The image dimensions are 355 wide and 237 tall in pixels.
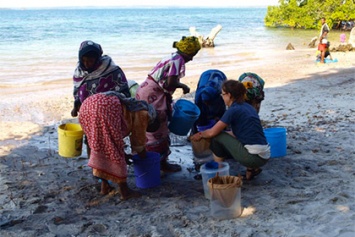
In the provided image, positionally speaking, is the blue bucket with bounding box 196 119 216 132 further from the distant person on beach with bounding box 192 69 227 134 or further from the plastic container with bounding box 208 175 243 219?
the plastic container with bounding box 208 175 243 219

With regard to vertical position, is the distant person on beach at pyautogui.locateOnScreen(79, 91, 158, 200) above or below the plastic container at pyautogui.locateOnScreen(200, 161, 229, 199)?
above

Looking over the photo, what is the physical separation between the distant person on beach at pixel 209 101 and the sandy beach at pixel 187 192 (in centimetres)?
56

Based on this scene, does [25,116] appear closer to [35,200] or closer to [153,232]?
[35,200]

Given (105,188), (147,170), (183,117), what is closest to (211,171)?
(147,170)

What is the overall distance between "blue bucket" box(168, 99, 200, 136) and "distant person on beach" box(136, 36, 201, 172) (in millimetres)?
71

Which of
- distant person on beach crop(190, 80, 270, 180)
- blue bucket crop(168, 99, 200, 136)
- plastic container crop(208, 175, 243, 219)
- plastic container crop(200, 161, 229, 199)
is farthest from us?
blue bucket crop(168, 99, 200, 136)

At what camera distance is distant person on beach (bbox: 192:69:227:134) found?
5234 mm

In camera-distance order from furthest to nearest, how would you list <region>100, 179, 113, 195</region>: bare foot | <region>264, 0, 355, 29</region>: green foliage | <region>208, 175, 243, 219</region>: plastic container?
<region>264, 0, 355, 29</region>: green foliage, <region>100, 179, 113, 195</region>: bare foot, <region>208, 175, 243, 219</region>: plastic container

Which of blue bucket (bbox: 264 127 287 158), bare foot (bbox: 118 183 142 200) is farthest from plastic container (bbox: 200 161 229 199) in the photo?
blue bucket (bbox: 264 127 287 158)

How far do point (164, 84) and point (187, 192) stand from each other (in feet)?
3.76

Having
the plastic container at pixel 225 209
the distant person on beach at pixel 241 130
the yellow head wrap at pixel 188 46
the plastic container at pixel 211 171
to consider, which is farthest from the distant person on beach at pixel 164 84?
the plastic container at pixel 225 209

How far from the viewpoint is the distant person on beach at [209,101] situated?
523 centimetres

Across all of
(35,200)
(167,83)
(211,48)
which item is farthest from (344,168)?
(211,48)

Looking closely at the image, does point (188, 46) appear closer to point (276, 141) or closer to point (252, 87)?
point (252, 87)
